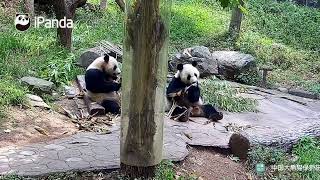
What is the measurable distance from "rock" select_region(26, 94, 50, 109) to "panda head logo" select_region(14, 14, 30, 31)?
12.2 feet

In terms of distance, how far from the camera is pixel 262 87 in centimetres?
1056

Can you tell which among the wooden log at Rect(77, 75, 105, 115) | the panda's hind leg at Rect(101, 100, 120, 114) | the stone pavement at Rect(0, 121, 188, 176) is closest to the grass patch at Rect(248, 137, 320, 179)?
the stone pavement at Rect(0, 121, 188, 176)

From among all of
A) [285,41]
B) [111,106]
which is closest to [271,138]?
[111,106]

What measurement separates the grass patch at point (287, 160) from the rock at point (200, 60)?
442 cm

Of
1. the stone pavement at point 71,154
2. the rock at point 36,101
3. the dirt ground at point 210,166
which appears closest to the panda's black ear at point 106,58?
the rock at point 36,101

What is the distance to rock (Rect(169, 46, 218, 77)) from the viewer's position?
10.3 metres

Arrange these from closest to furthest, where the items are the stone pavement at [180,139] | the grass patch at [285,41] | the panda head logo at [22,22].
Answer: the stone pavement at [180,139], the panda head logo at [22,22], the grass patch at [285,41]

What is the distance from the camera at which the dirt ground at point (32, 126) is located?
18.5 ft

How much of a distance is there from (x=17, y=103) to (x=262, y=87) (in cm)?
569

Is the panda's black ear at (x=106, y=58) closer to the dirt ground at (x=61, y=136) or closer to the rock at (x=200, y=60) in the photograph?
the dirt ground at (x=61, y=136)

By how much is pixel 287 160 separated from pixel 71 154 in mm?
2508

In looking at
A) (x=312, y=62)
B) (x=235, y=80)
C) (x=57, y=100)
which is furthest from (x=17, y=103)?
(x=312, y=62)

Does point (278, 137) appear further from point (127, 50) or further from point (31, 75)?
point (31, 75)

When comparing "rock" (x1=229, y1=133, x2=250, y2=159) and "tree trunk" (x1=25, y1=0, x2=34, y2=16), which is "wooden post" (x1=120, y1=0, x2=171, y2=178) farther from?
"tree trunk" (x1=25, y1=0, x2=34, y2=16)
